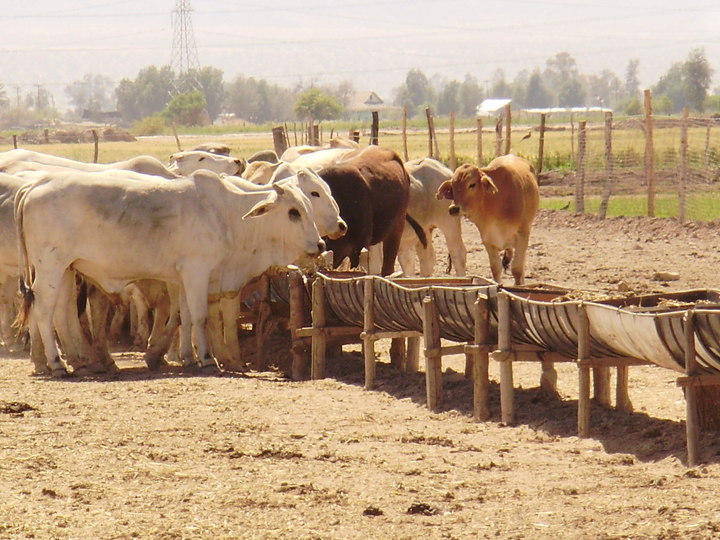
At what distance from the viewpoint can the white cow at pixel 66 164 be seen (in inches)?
536

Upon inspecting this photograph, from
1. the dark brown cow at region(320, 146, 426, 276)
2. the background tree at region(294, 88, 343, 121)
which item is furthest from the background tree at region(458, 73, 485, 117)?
the dark brown cow at region(320, 146, 426, 276)

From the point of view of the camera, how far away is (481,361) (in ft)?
29.3

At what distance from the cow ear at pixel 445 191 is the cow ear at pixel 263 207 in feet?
13.1

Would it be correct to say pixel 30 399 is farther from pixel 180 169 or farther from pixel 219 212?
pixel 180 169

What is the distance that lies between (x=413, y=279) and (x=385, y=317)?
64cm

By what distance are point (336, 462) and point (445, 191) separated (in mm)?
8158

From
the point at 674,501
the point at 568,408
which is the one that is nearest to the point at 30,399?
the point at 568,408

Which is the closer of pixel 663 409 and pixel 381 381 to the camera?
pixel 663 409

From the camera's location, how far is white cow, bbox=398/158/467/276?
16406mm

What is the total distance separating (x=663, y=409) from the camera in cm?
912

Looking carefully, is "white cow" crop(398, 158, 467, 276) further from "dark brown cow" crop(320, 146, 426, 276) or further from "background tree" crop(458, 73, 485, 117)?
"background tree" crop(458, 73, 485, 117)

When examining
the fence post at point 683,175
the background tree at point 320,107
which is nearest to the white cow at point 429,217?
the fence post at point 683,175

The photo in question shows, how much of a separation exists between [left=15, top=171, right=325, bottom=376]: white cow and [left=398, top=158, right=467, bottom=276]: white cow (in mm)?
4638

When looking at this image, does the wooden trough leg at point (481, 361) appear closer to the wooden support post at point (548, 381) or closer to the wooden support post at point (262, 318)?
the wooden support post at point (548, 381)
